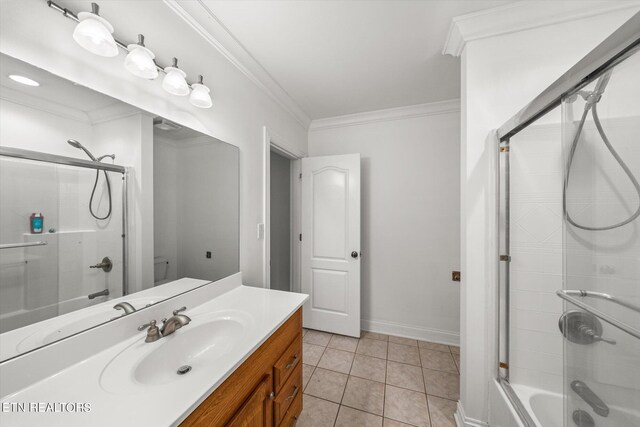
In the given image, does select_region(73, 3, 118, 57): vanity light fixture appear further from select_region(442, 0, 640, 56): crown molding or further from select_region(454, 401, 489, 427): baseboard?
select_region(454, 401, 489, 427): baseboard

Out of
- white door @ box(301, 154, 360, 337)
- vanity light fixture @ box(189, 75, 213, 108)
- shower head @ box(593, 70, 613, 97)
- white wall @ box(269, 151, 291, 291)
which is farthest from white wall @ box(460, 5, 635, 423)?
white wall @ box(269, 151, 291, 291)

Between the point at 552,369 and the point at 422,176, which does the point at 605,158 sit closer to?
the point at 552,369

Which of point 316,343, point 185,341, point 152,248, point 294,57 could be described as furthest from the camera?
point 316,343

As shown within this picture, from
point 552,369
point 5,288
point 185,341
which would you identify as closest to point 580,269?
point 552,369

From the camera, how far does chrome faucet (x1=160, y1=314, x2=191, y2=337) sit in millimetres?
912

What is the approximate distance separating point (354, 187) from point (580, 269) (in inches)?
66.4

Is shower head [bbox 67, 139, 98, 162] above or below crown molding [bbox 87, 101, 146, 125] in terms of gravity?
below

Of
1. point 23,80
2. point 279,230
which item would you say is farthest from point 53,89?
point 279,230

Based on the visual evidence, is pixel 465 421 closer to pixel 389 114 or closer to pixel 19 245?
pixel 19 245

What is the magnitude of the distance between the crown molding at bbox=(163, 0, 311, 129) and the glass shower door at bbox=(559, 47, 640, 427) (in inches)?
67.9

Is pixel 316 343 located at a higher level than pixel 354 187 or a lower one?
lower

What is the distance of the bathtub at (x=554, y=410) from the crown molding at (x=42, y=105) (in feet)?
7.16

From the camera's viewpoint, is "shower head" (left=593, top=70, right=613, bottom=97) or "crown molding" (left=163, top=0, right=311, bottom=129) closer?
"shower head" (left=593, top=70, right=613, bottom=97)

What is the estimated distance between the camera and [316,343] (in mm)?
2268
